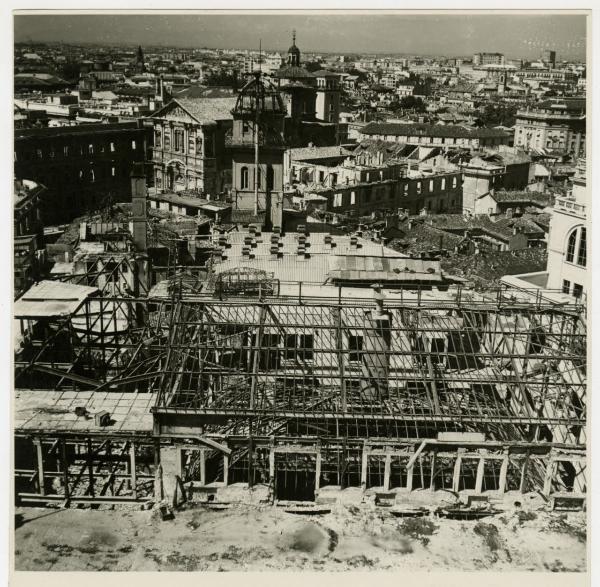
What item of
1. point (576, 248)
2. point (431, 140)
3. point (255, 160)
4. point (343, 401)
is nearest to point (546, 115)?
point (431, 140)

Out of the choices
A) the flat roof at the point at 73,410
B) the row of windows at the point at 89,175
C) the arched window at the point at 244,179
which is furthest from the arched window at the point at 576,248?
the row of windows at the point at 89,175

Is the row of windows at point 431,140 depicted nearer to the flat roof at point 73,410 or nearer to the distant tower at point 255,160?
the distant tower at point 255,160

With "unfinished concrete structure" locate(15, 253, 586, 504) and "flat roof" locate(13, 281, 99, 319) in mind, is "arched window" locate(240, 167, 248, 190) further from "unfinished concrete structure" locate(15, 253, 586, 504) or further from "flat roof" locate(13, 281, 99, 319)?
"flat roof" locate(13, 281, 99, 319)

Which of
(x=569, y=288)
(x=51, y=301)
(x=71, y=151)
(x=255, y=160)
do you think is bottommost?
(x=569, y=288)

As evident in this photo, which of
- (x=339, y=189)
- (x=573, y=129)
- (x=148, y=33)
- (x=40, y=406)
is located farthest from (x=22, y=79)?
(x=40, y=406)

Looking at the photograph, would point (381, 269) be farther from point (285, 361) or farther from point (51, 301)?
point (51, 301)

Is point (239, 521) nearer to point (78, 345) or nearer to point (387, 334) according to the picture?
point (387, 334)
